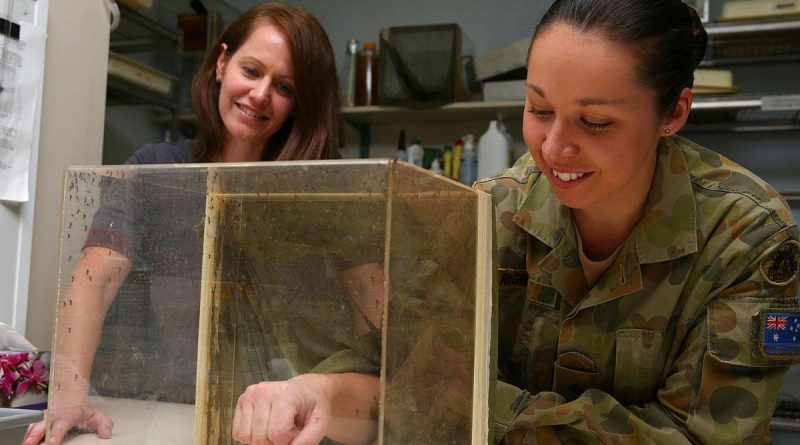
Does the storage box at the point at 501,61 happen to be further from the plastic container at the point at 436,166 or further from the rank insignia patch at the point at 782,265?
the rank insignia patch at the point at 782,265

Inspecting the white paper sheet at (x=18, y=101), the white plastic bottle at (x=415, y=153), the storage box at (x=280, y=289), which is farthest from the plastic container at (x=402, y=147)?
the storage box at (x=280, y=289)

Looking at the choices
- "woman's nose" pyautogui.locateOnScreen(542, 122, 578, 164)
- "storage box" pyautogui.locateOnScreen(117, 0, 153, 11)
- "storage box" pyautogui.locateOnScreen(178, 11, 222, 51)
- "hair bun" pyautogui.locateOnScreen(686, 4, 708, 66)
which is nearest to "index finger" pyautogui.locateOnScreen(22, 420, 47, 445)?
"woman's nose" pyautogui.locateOnScreen(542, 122, 578, 164)

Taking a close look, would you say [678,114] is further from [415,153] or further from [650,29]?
[415,153]

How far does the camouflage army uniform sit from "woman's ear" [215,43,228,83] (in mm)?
743

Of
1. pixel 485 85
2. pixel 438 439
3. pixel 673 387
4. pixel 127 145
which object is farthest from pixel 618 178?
pixel 127 145

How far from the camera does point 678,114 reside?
882 millimetres

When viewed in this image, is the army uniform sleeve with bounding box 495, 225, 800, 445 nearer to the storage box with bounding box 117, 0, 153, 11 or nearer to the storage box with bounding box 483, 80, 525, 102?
the storage box with bounding box 483, 80, 525, 102

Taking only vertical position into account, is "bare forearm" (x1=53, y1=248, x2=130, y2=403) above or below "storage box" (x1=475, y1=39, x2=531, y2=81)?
below

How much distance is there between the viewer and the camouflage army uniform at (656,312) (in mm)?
840

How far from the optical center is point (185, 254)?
0.68 m

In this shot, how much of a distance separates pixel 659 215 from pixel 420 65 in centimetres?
201

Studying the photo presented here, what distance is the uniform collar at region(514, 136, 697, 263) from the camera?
907mm

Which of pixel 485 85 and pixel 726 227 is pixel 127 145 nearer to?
pixel 485 85

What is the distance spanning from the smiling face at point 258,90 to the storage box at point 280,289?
704 mm
